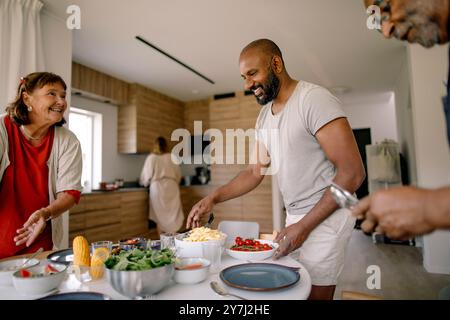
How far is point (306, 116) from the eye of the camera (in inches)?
45.3

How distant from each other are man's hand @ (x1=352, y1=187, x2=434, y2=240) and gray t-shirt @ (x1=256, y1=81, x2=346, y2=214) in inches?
22.7

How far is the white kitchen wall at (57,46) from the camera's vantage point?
2660 mm

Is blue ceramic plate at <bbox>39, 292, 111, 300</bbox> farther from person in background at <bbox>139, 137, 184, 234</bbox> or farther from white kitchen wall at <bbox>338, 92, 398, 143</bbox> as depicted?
white kitchen wall at <bbox>338, 92, 398, 143</bbox>

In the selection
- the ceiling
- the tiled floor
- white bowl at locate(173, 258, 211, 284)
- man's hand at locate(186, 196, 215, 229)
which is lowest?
the tiled floor

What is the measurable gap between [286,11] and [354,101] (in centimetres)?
415

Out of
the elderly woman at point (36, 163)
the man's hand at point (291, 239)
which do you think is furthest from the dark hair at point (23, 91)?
the man's hand at point (291, 239)

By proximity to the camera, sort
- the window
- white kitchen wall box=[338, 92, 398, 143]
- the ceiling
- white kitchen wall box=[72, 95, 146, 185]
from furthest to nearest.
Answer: white kitchen wall box=[338, 92, 398, 143] < white kitchen wall box=[72, 95, 146, 185] < the window < the ceiling

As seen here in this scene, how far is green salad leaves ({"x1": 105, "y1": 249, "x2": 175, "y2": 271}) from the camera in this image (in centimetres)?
75

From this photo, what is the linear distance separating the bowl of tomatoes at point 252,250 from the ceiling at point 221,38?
7.51ft

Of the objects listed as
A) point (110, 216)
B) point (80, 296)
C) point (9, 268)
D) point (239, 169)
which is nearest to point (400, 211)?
point (80, 296)

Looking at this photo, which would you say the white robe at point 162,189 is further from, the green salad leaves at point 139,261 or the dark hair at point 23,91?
the green salad leaves at point 139,261

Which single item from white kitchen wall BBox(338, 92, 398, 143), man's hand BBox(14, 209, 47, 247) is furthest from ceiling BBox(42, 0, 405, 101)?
man's hand BBox(14, 209, 47, 247)
